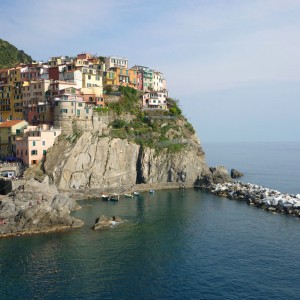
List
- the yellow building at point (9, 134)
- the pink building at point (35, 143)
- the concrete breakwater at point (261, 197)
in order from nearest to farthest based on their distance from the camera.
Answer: the concrete breakwater at point (261, 197)
the pink building at point (35, 143)
the yellow building at point (9, 134)

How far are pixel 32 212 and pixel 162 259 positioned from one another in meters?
21.1

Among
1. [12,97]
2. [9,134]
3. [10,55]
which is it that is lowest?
[9,134]

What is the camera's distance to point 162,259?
45.2 metres

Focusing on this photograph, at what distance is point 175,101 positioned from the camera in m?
113

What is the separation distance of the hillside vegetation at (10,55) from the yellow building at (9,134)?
4734 cm

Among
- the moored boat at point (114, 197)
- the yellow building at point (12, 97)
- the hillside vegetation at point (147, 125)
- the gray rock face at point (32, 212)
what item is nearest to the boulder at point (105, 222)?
the gray rock face at point (32, 212)

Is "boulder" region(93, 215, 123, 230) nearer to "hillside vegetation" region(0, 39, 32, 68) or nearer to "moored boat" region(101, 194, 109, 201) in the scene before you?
"moored boat" region(101, 194, 109, 201)

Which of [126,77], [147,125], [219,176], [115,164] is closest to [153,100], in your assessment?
[126,77]

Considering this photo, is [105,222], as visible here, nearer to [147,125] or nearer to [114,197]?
[114,197]

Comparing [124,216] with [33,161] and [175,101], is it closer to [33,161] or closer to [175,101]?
[33,161]

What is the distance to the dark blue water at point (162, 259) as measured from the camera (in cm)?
3728

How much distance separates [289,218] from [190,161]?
3422 centimetres

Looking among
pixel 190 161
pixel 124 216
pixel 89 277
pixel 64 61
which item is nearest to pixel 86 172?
pixel 124 216

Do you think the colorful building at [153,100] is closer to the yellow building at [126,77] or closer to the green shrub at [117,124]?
the yellow building at [126,77]
